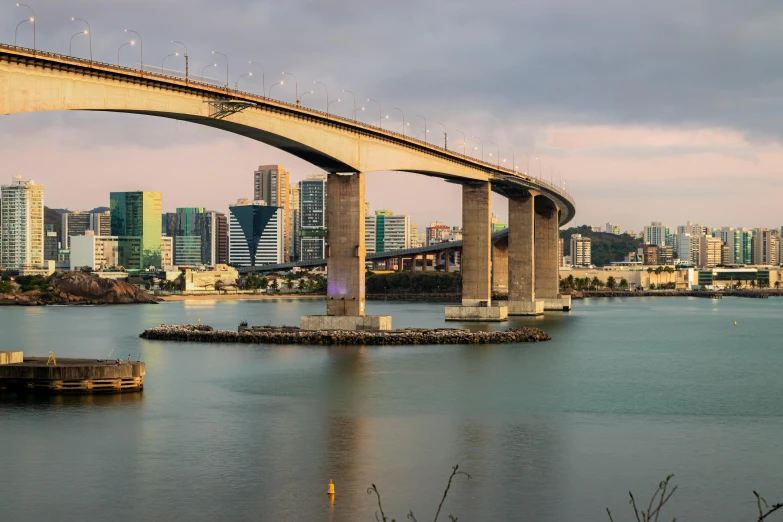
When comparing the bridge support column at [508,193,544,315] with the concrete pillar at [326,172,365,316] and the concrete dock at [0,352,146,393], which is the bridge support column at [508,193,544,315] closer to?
the concrete pillar at [326,172,365,316]

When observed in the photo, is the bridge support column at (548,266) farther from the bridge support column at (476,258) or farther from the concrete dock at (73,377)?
the concrete dock at (73,377)

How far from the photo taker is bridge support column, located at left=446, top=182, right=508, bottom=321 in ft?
324

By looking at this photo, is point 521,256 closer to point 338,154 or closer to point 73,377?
point 338,154

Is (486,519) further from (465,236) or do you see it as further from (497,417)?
(465,236)

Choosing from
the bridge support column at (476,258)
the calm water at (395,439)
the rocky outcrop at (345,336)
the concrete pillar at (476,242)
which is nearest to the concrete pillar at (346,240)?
the rocky outcrop at (345,336)

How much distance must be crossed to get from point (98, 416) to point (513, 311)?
8154 cm

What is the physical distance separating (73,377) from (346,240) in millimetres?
31921

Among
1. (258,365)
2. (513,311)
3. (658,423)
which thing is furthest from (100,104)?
(513,311)

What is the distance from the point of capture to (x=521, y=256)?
116 m

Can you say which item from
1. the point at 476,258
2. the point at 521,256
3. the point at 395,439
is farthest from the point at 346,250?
the point at 521,256

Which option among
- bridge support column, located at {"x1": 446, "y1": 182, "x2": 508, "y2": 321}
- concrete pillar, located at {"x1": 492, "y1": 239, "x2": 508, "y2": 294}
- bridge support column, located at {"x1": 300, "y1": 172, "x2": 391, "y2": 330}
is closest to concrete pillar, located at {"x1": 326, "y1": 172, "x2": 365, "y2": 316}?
bridge support column, located at {"x1": 300, "y1": 172, "x2": 391, "y2": 330}

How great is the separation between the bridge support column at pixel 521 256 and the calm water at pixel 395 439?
51481 millimetres

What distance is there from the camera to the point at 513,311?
116 meters

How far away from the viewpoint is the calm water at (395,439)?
26.5 meters
